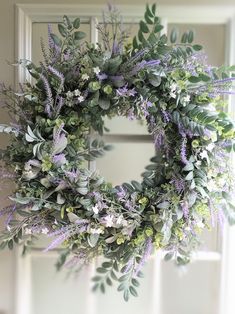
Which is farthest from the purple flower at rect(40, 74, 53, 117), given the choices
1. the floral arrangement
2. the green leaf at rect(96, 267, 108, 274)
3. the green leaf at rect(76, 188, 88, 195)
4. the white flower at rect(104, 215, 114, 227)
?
the green leaf at rect(96, 267, 108, 274)

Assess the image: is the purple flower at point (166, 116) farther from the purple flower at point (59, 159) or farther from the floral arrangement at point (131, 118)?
A: the purple flower at point (59, 159)

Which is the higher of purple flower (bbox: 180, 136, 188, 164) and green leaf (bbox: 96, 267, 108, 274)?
purple flower (bbox: 180, 136, 188, 164)

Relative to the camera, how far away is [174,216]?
1123mm

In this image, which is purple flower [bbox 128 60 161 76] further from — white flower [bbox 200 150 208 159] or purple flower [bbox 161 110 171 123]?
white flower [bbox 200 150 208 159]

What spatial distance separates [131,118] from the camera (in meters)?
1.13

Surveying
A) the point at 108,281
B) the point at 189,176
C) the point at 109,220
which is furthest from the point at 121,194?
the point at 108,281

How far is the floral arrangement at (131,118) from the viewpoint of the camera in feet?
3.58

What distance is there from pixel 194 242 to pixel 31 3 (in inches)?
37.1

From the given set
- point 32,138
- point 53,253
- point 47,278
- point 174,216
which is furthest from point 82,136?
point 47,278

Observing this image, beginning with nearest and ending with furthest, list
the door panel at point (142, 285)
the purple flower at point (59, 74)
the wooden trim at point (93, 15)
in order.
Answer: the purple flower at point (59, 74) → the wooden trim at point (93, 15) → the door panel at point (142, 285)

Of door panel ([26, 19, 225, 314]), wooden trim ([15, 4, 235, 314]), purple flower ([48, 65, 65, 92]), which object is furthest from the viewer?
door panel ([26, 19, 225, 314])

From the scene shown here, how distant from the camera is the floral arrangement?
1.09m

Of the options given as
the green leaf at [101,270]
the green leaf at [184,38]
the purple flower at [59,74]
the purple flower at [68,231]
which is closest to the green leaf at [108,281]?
the green leaf at [101,270]

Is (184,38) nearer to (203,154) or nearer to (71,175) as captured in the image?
(203,154)
